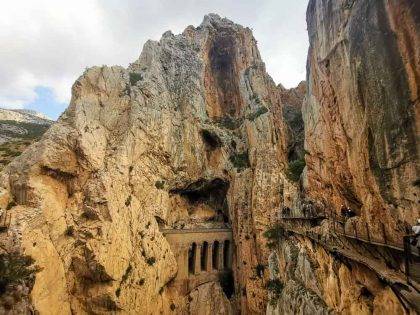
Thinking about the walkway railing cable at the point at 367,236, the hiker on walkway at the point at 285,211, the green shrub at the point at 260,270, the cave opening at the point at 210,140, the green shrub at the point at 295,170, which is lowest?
the green shrub at the point at 260,270

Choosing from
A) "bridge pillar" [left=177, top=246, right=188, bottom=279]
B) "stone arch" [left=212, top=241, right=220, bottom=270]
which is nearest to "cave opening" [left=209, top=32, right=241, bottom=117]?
"stone arch" [left=212, top=241, right=220, bottom=270]

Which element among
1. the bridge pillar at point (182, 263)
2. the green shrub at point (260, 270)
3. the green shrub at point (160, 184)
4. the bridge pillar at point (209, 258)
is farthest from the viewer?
the green shrub at point (160, 184)

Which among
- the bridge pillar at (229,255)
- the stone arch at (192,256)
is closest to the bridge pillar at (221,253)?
the bridge pillar at (229,255)

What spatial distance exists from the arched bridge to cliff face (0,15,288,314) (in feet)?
4.32

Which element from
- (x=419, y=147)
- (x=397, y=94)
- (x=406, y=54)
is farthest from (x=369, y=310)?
(x=406, y=54)

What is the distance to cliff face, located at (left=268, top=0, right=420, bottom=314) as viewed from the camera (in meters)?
12.6

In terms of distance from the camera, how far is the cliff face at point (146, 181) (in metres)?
32.9

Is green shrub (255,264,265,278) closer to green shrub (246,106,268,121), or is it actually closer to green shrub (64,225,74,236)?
green shrub (64,225,74,236)

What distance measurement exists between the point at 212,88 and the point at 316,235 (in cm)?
4265

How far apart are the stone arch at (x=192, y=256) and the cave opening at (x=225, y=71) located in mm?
26801

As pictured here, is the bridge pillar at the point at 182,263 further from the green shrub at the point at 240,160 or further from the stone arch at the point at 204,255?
the green shrub at the point at 240,160

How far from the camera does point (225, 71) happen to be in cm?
6450

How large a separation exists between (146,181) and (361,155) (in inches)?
1157

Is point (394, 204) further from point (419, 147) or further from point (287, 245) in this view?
point (287, 245)
